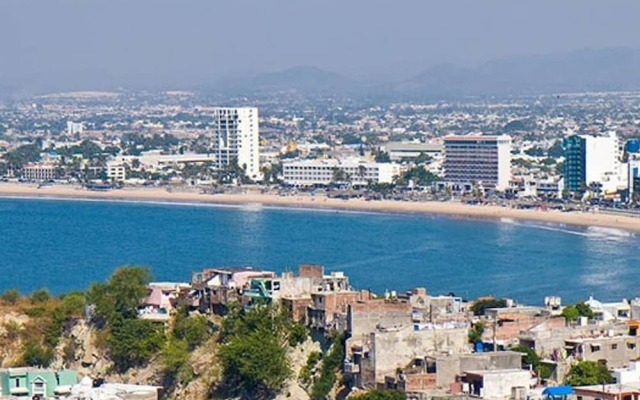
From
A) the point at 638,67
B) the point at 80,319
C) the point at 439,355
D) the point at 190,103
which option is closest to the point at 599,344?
the point at 439,355

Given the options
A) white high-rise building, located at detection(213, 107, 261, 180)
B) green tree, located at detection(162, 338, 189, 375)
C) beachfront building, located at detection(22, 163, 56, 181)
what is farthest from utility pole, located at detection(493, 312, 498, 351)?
beachfront building, located at detection(22, 163, 56, 181)

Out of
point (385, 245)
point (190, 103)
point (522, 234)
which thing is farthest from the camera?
point (190, 103)

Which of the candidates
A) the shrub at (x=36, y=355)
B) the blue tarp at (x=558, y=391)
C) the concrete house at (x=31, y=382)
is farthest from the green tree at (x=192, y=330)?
the blue tarp at (x=558, y=391)

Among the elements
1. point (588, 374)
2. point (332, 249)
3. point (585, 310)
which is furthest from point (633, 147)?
point (588, 374)

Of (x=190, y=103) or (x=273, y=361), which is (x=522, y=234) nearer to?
(x=273, y=361)

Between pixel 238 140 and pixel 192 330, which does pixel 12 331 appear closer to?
pixel 192 330

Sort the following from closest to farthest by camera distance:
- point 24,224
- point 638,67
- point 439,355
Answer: point 439,355 < point 24,224 < point 638,67

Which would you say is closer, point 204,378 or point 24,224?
point 204,378
